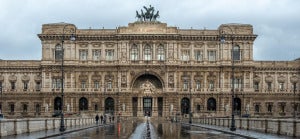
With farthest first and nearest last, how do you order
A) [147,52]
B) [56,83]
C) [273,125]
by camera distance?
[147,52] → [56,83] → [273,125]

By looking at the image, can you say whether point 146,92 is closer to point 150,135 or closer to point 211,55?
point 211,55

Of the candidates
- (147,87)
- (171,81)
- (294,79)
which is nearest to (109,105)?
(147,87)

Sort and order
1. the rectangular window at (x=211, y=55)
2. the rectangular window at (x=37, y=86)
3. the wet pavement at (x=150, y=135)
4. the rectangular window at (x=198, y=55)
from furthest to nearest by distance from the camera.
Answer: the rectangular window at (x=37, y=86)
the rectangular window at (x=211, y=55)
the rectangular window at (x=198, y=55)
the wet pavement at (x=150, y=135)

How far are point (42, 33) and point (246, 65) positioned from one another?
51039mm

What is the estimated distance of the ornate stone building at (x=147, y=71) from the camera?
134000 mm

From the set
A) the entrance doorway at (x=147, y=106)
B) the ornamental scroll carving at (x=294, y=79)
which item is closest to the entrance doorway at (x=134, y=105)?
the entrance doorway at (x=147, y=106)

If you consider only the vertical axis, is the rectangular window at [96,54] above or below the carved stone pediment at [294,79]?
above

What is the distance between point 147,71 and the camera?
440ft

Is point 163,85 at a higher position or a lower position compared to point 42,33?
lower

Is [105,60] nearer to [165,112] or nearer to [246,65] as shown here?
[165,112]

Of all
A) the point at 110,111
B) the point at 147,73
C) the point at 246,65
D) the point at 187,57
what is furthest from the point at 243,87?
the point at 110,111

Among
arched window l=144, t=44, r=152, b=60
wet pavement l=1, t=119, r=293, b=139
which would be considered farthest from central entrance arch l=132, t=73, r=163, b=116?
wet pavement l=1, t=119, r=293, b=139

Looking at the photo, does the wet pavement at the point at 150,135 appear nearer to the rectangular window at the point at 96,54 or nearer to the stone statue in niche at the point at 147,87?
the stone statue in niche at the point at 147,87

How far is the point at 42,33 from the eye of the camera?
13588cm
